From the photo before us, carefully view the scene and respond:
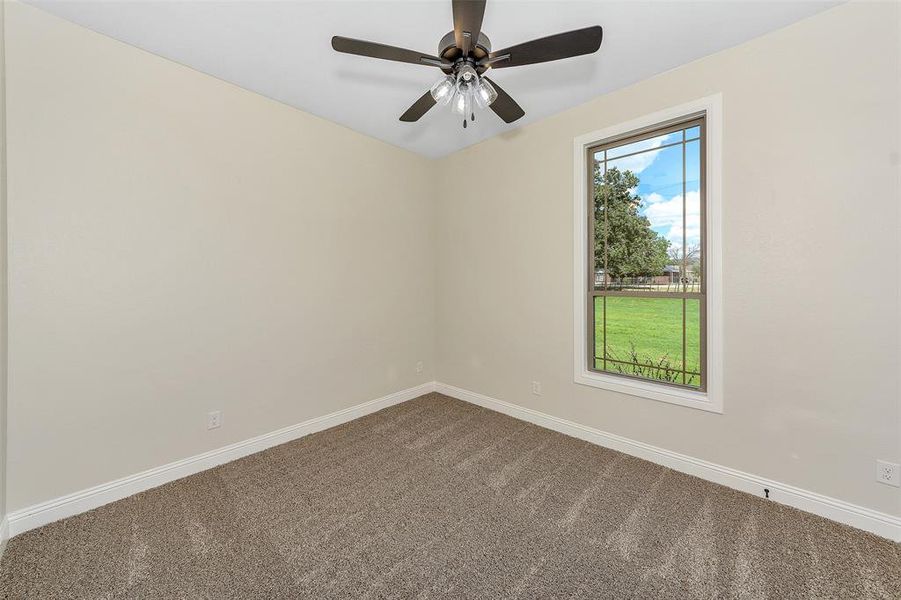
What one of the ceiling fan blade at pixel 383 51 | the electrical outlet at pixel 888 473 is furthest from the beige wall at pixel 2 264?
the electrical outlet at pixel 888 473

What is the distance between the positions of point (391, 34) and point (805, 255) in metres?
2.61

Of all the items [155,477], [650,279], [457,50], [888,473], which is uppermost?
[457,50]

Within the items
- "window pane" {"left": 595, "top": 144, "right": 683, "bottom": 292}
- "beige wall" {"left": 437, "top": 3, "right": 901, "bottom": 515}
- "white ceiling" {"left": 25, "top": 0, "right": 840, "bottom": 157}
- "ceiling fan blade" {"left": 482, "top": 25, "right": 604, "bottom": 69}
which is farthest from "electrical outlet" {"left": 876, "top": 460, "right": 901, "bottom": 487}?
"ceiling fan blade" {"left": 482, "top": 25, "right": 604, "bottom": 69}

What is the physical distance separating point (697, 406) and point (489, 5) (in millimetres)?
2643

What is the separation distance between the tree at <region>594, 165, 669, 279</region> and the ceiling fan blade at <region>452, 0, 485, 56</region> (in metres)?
1.71

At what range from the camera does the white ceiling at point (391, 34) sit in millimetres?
1815

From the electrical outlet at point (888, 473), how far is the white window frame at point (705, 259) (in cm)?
66

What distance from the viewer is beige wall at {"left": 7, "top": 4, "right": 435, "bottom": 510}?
182 centimetres

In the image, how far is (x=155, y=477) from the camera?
2.17 metres

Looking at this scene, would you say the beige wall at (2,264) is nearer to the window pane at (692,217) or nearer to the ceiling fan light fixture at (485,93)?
the ceiling fan light fixture at (485,93)

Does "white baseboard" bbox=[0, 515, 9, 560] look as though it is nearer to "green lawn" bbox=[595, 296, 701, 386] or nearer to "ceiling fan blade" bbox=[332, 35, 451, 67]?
"ceiling fan blade" bbox=[332, 35, 451, 67]

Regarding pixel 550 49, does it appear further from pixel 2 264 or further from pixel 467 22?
pixel 2 264

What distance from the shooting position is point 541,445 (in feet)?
8.95

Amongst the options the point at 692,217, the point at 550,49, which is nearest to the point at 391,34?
the point at 550,49
